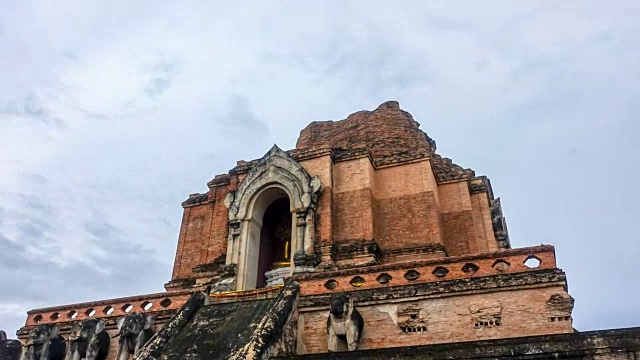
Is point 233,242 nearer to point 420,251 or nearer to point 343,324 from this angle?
point 420,251

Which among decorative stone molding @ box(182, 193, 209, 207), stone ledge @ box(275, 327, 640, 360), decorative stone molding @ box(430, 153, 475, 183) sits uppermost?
decorative stone molding @ box(430, 153, 475, 183)

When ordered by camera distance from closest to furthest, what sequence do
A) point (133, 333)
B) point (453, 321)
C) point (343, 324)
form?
1. point (453, 321)
2. point (343, 324)
3. point (133, 333)

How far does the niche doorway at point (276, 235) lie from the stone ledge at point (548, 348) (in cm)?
1053

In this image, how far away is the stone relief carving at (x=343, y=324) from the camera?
10180mm

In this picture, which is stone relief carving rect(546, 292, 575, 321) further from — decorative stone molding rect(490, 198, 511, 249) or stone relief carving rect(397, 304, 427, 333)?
decorative stone molding rect(490, 198, 511, 249)

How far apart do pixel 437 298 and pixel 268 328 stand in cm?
335

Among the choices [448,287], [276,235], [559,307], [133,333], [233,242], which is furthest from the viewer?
[276,235]

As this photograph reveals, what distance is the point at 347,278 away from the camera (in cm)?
1153

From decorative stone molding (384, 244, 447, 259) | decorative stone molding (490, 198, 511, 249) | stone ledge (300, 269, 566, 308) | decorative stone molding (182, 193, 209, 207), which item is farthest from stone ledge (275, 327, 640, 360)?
decorative stone molding (182, 193, 209, 207)

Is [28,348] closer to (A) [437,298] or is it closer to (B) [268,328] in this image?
(B) [268,328]

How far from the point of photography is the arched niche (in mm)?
15523

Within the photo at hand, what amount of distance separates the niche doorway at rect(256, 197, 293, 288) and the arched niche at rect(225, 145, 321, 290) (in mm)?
683

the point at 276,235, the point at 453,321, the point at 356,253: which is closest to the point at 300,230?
the point at 356,253

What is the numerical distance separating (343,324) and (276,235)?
8.43 meters
